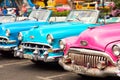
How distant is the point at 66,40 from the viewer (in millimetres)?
7352

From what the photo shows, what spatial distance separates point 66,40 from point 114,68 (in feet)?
5.90

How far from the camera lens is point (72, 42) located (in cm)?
709

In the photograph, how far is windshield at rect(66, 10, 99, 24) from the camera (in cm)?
950

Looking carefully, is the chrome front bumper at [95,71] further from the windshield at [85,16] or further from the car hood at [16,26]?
the car hood at [16,26]

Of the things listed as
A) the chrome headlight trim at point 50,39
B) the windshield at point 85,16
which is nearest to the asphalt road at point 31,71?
the chrome headlight trim at point 50,39

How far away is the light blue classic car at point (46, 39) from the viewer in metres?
8.08

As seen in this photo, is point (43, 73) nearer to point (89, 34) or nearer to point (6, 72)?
point (6, 72)

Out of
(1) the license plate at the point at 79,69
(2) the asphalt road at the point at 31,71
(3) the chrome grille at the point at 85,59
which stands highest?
(3) the chrome grille at the point at 85,59

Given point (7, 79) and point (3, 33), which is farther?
point (3, 33)

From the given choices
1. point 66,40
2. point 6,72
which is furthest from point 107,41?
point 6,72

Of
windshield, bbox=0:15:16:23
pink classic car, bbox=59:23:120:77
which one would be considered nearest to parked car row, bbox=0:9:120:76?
pink classic car, bbox=59:23:120:77

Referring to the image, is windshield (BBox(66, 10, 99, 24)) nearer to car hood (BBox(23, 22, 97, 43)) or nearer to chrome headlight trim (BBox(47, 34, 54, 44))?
car hood (BBox(23, 22, 97, 43))

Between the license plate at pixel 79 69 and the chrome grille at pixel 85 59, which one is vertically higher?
the chrome grille at pixel 85 59

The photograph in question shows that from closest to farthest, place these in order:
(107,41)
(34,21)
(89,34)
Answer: (107,41) → (89,34) → (34,21)
